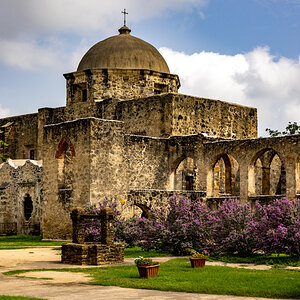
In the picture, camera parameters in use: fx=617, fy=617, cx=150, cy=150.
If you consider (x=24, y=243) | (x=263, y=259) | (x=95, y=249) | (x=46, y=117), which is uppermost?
(x=46, y=117)

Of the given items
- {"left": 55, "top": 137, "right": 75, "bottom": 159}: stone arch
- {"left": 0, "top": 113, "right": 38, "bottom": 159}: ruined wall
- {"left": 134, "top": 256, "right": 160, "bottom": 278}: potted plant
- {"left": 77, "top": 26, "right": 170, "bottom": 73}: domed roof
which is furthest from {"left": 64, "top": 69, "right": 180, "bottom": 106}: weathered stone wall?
{"left": 134, "top": 256, "right": 160, "bottom": 278}: potted plant

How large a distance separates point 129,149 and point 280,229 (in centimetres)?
1047

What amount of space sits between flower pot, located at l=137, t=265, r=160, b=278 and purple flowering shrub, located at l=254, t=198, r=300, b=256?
15.6 feet

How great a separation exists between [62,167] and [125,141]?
2793 mm

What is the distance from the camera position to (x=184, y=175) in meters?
28.8

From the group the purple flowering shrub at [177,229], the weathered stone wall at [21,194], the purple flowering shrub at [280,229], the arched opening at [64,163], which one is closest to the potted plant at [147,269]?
the purple flowering shrub at [280,229]

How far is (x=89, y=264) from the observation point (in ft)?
50.4

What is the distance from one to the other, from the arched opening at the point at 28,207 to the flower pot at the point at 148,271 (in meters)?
17.0

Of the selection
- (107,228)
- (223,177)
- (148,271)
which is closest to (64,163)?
(223,177)

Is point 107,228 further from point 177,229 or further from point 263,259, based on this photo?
point 263,259

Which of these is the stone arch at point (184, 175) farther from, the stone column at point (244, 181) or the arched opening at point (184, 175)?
the stone column at point (244, 181)

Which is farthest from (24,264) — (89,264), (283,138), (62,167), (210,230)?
(283,138)

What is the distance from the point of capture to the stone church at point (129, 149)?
23766 mm

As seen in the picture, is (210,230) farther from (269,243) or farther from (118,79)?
(118,79)
